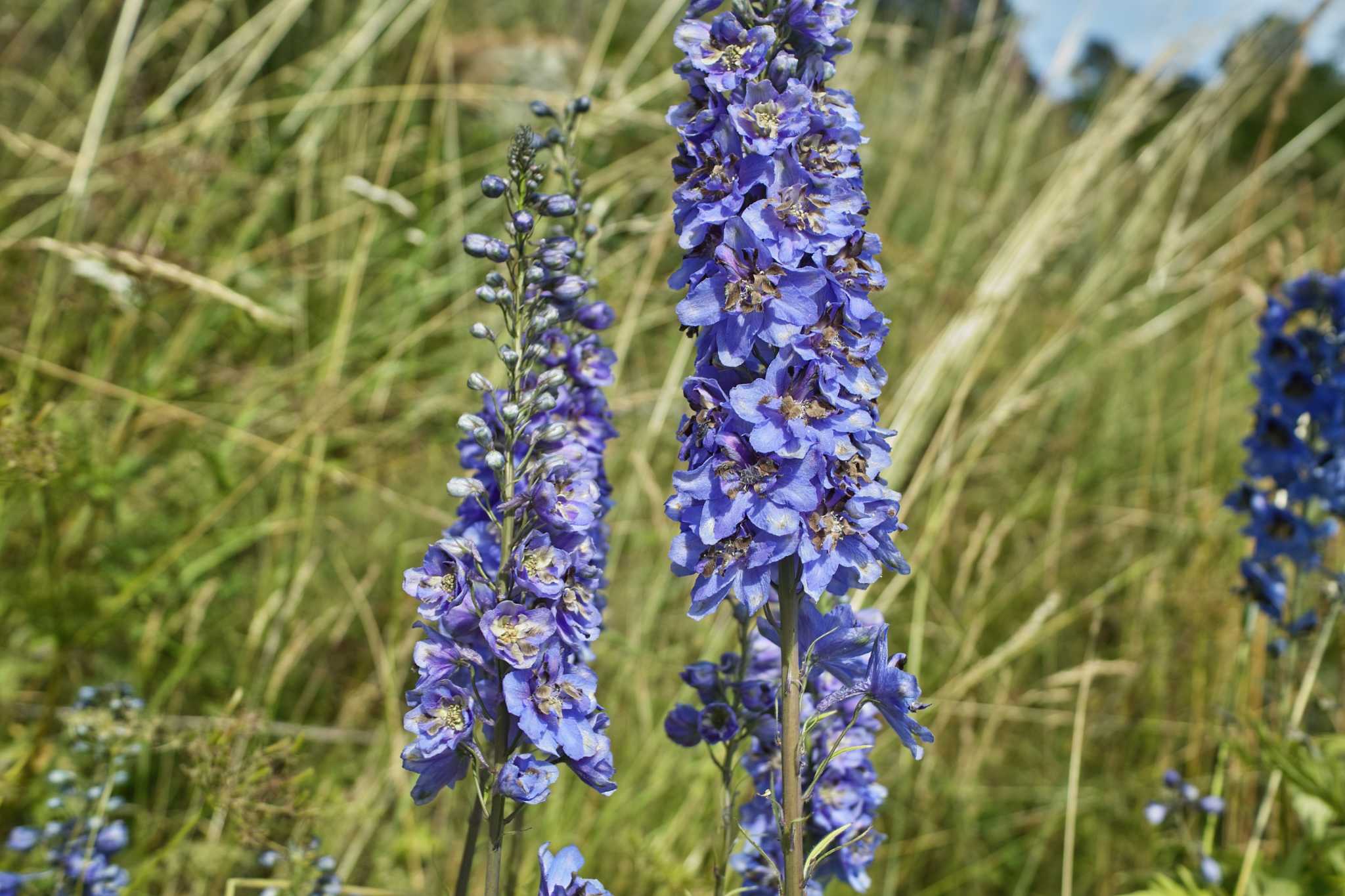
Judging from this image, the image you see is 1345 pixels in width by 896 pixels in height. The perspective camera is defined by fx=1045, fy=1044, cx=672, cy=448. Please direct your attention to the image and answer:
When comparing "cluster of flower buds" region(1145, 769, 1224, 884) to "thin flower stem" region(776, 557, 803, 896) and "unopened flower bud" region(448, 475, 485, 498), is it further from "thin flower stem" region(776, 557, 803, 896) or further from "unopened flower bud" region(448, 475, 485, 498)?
"unopened flower bud" region(448, 475, 485, 498)

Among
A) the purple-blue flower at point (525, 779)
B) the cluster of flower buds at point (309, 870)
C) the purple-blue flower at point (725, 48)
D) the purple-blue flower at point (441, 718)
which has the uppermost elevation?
the purple-blue flower at point (725, 48)

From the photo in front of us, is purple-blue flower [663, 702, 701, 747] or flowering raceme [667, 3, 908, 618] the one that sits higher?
flowering raceme [667, 3, 908, 618]

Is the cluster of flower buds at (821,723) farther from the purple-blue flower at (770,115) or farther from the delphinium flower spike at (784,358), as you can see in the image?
the purple-blue flower at (770,115)

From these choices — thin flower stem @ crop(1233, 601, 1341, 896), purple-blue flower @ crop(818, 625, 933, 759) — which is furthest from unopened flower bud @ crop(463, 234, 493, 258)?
thin flower stem @ crop(1233, 601, 1341, 896)

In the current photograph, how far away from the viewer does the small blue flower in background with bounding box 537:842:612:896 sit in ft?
5.37

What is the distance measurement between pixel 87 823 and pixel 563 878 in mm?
1525

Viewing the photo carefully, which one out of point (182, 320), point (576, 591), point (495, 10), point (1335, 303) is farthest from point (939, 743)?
point (495, 10)

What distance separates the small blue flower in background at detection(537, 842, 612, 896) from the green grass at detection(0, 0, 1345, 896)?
0.75 m

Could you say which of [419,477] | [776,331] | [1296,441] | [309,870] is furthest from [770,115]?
[419,477]

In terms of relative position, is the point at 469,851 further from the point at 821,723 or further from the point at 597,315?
the point at 597,315

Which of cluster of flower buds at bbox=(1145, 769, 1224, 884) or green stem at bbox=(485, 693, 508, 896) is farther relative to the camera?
cluster of flower buds at bbox=(1145, 769, 1224, 884)

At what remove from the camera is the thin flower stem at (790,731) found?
1.59 metres

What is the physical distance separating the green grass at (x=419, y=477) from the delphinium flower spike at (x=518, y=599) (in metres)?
0.71

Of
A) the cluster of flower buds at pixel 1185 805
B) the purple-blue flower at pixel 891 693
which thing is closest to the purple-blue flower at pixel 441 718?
the purple-blue flower at pixel 891 693
